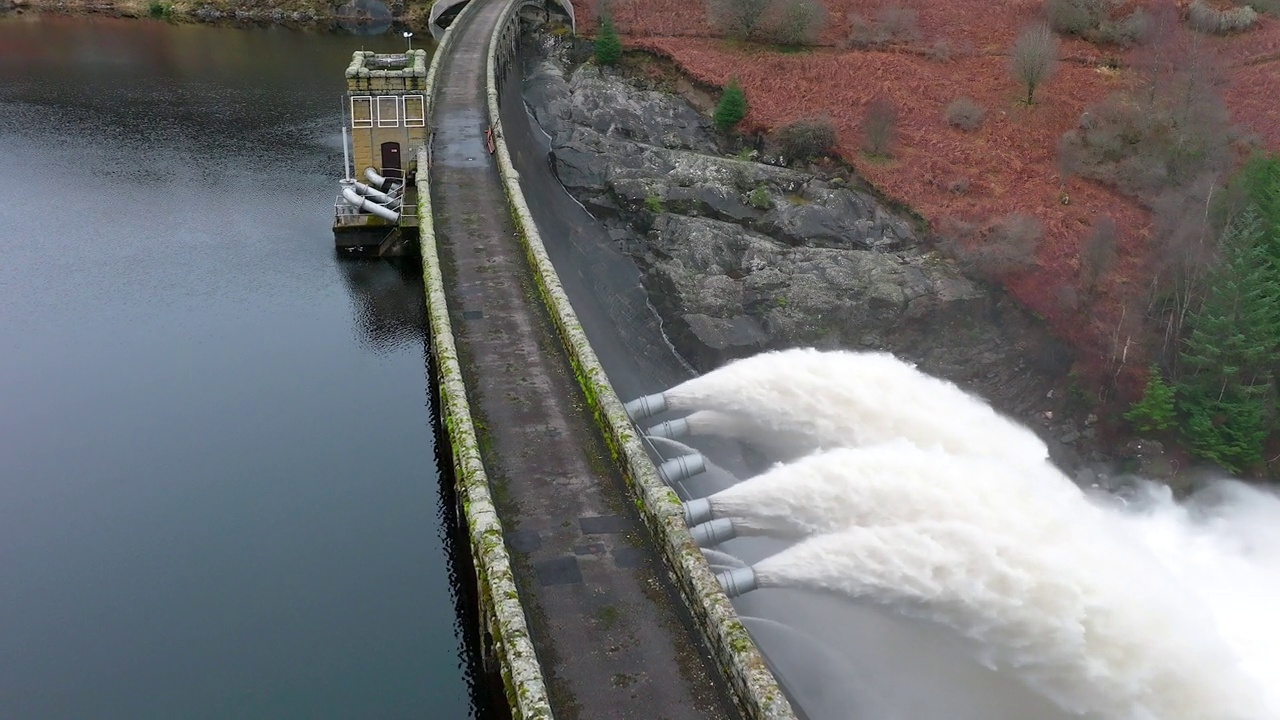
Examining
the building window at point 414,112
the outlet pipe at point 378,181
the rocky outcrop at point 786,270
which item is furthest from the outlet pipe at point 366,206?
the rocky outcrop at point 786,270

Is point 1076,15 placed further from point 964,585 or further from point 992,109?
point 964,585

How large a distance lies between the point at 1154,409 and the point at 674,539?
2336cm

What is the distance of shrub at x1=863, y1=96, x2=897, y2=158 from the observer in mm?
49406

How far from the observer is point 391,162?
46.6 meters

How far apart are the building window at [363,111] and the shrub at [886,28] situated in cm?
3252

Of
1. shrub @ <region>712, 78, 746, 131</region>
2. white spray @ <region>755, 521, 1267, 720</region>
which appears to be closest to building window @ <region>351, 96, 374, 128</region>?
shrub @ <region>712, 78, 746, 131</region>

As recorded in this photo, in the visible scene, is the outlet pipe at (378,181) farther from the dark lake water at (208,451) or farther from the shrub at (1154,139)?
the shrub at (1154,139)

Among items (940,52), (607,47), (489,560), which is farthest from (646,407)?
(940,52)

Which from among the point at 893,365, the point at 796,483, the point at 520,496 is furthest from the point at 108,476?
the point at 893,365

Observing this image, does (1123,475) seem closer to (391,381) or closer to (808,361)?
(808,361)

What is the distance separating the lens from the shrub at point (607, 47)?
61594mm

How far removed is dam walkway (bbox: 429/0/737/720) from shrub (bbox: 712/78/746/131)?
2097cm

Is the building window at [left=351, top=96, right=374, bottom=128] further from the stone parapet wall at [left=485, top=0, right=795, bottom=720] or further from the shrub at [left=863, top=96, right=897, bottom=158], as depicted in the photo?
the shrub at [left=863, top=96, right=897, bottom=158]

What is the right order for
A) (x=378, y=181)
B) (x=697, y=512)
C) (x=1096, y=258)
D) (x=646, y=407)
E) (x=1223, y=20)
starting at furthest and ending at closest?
1. (x=1223, y=20)
2. (x=378, y=181)
3. (x=1096, y=258)
4. (x=646, y=407)
5. (x=697, y=512)
